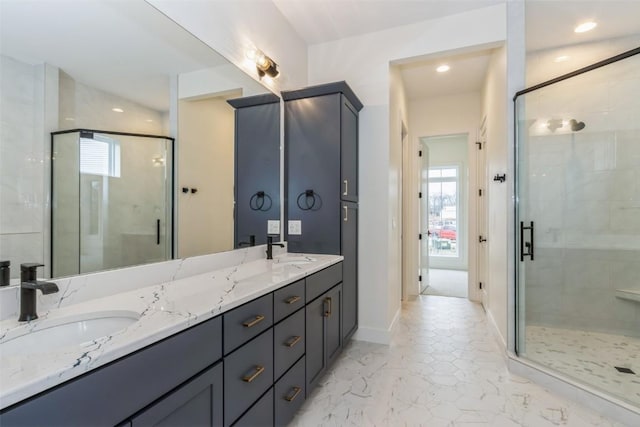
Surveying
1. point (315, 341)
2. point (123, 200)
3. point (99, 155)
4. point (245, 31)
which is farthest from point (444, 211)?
point (99, 155)

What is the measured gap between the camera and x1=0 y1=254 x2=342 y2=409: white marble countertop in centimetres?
62

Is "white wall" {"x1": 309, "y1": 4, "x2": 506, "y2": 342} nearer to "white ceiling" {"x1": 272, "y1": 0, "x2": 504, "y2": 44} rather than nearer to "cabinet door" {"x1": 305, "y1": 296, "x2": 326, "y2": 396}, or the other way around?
"white ceiling" {"x1": 272, "y1": 0, "x2": 504, "y2": 44}

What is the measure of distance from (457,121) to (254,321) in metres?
4.07

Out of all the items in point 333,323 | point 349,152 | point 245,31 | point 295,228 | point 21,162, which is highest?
point 245,31

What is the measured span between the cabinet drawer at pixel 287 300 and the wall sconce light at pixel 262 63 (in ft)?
5.30

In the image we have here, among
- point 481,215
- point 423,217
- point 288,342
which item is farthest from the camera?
point 423,217

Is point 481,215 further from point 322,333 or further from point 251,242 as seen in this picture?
point 251,242

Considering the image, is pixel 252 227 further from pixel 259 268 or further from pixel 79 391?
pixel 79 391

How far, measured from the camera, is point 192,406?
954 millimetres

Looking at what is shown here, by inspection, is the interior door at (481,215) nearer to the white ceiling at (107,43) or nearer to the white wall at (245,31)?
the white wall at (245,31)

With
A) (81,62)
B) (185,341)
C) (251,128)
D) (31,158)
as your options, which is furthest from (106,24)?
(185,341)

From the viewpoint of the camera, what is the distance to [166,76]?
1.54 m

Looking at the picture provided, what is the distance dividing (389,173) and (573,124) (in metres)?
1.75

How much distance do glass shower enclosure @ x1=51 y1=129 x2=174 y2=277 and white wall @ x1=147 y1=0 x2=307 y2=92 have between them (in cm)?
71
